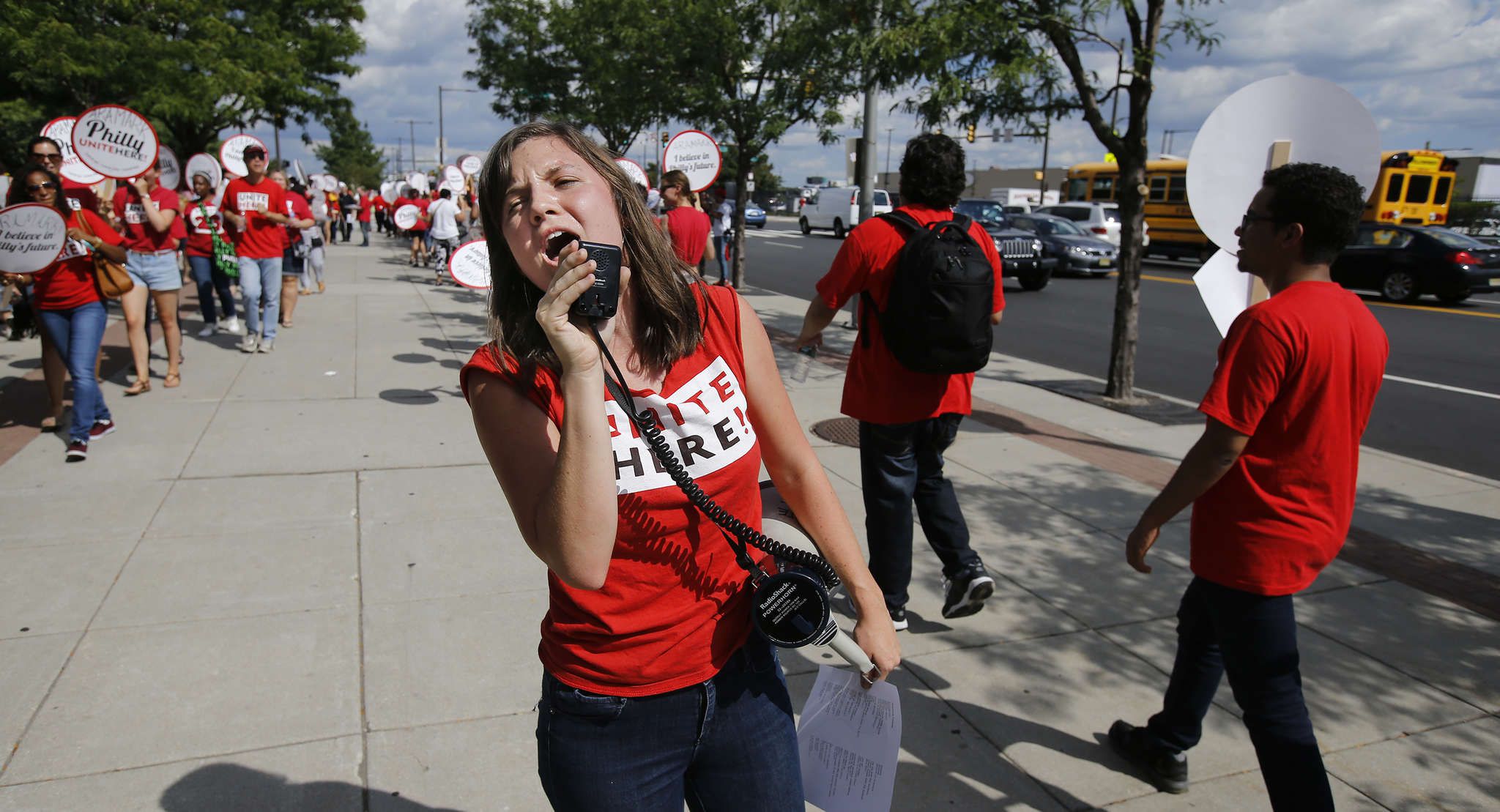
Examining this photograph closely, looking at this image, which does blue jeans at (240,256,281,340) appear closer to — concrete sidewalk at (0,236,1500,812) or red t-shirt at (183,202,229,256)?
red t-shirt at (183,202,229,256)

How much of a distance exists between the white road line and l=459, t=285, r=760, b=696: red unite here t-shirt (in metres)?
10.7

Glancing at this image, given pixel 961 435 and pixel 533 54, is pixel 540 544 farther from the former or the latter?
pixel 533 54

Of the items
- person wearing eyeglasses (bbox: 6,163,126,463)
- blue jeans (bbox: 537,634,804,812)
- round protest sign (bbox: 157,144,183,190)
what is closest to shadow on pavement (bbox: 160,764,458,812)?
blue jeans (bbox: 537,634,804,812)

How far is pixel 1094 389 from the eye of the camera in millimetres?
9023

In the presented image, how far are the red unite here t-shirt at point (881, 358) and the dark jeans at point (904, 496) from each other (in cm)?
6

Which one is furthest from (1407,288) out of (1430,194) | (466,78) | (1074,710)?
(466,78)

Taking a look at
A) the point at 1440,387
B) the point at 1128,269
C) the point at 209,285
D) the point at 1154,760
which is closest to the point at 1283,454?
the point at 1154,760

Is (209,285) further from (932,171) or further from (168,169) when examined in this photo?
(932,171)

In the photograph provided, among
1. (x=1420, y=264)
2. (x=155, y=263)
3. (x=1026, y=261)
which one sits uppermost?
(x=1420, y=264)

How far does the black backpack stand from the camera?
337 cm

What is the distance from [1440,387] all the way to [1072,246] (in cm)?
1205

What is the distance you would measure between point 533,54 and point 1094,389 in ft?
73.6

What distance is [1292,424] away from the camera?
226 centimetres

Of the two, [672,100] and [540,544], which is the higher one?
[672,100]
